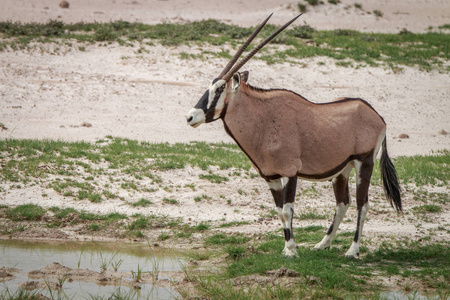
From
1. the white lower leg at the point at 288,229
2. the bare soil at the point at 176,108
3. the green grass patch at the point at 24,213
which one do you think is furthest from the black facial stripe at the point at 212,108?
the green grass patch at the point at 24,213

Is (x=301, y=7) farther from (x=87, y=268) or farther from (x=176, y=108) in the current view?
(x=87, y=268)

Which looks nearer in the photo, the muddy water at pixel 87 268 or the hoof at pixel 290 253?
the muddy water at pixel 87 268

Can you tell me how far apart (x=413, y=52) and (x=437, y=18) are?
10755 mm

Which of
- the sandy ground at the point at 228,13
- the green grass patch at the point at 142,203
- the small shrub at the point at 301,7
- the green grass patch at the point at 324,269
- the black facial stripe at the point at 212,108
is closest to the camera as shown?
the green grass patch at the point at 324,269

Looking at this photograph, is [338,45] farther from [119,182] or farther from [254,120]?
[254,120]

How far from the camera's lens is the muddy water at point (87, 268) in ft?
24.0

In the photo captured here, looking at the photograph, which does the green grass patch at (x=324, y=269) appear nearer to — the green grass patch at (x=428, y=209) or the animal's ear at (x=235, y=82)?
the green grass patch at (x=428, y=209)

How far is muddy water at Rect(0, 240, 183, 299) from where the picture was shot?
7.32 meters

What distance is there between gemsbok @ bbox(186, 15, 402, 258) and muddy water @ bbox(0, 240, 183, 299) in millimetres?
1716

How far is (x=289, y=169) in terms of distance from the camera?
8023mm

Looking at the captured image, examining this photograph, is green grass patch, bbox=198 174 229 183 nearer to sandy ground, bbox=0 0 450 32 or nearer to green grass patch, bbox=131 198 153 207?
green grass patch, bbox=131 198 153 207

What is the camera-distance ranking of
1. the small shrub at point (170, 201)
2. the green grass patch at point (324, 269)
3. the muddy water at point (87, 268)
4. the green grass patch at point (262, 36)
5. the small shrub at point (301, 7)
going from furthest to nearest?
1. the small shrub at point (301, 7)
2. the green grass patch at point (262, 36)
3. the small shrub at point (170, 201)
4. the muddy water at point (87, 268)
5. the green grass patch at point (324, 269)

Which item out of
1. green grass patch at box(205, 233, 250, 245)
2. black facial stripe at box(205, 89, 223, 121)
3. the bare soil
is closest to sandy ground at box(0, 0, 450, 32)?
the bare soil

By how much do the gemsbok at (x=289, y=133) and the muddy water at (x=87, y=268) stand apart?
5.63 ft
